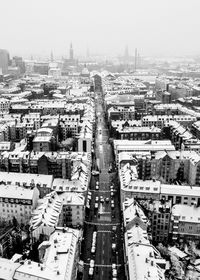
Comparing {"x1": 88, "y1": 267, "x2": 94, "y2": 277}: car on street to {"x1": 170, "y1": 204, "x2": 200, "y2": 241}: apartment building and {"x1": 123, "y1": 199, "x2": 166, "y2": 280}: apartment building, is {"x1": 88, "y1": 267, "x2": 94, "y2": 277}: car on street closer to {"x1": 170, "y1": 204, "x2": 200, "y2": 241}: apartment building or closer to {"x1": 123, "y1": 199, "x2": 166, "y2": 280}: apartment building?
{"x1": 123, "y1": 199, "x2": 166, "y2": 280}: apartment building

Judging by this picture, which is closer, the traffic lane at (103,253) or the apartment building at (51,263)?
the apartment building at (51,263)

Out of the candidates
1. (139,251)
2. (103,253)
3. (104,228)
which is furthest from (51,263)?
(104,228)

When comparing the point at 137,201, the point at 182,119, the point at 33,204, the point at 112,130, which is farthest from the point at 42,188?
the point at 182,119

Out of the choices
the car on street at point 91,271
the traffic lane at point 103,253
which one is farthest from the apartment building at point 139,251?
the car on street at point 91,271

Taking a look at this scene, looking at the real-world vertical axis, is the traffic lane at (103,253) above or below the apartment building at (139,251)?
below

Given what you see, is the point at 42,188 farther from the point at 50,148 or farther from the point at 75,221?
the point at 50,148

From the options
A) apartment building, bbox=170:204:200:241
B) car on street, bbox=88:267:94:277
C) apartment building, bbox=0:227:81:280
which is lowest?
car on street, bbox=88:267:94:277

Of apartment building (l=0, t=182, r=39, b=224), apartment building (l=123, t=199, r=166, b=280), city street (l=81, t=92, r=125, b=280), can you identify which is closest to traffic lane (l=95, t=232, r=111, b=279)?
city street (l=81, t=92, r=125, b=280)

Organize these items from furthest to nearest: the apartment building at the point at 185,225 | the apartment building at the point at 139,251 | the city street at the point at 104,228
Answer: the apartment building at the point at 185,225 < the city street at the point at 104,228 < the apartment building at the point at 139,251

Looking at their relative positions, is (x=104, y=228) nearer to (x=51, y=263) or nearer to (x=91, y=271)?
(x=91, y=271)

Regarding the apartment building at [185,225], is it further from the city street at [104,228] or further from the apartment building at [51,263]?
the apartment building at [51,263]
